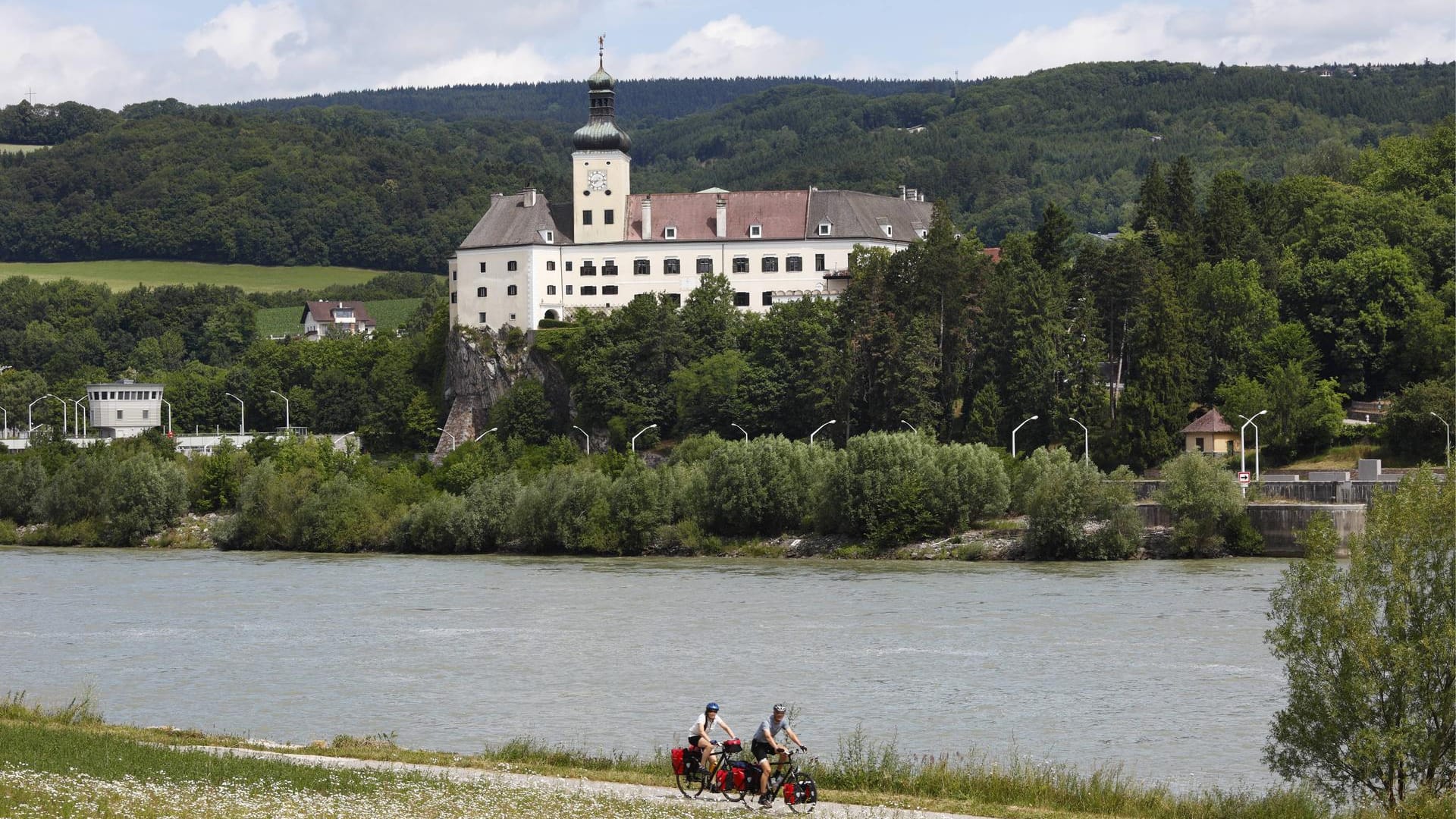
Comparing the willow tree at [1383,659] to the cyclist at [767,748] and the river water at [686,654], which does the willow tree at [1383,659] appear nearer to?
the river water at [686,654]

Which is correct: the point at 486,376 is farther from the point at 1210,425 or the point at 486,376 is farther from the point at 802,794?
the point at 802,794

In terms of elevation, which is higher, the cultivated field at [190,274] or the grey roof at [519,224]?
the cultivated field at [190,274]

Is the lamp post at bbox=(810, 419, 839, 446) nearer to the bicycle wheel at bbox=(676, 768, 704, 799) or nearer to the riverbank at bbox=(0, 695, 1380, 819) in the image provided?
the riverbank at bbox=(0, 695, 1380, 819)

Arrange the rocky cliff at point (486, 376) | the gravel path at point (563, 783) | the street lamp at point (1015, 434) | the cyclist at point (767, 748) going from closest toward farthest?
the gravel path at point (563, 783), the cyclist at point (767, 748), the street lamp at point (1015, 434), the rocky cliff at point (486, 376)

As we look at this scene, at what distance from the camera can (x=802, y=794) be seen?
2580 cm

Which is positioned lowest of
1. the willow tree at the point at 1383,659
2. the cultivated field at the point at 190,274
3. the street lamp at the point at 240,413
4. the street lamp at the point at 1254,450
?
the willow tree at the point at 1383,659

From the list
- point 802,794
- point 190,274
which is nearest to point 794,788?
point 802,794

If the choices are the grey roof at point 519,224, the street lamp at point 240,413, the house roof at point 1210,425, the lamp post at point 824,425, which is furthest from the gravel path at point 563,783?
the street lamp at point 240,413

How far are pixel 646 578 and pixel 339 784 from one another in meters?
39.9

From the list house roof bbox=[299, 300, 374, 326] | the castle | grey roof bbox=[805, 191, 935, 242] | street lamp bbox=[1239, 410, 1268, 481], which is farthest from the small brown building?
house roof bbox=[299, 300, 374, 326]

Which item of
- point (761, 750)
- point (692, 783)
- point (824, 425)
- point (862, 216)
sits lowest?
point (692, 783)

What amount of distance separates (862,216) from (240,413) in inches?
1756

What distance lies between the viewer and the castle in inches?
4220

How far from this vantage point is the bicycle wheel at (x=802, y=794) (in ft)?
84.5
